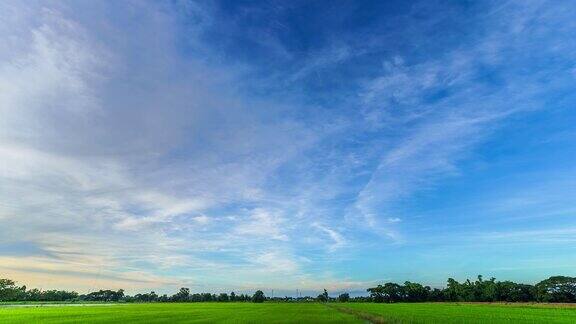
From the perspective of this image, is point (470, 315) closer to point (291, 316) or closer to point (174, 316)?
point (291, 316)

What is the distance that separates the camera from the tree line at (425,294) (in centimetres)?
9412

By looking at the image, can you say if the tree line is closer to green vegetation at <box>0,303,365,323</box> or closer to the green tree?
the green tree

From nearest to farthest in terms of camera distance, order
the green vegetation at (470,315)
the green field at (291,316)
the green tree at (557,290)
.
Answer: the green vegetation at (470,315)
the green field at (291,316)
the green tree at (557,290)

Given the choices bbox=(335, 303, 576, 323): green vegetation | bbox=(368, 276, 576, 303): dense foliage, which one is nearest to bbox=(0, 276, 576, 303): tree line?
bbox=(368, 276, 576, 303): dense foliage

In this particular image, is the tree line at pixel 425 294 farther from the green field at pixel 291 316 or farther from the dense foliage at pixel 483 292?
the green field at pixel 291 316

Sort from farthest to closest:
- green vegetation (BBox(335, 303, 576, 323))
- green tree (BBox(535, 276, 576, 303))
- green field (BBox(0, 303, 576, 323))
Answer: green tree (BBox(535, 276, 576, 303)) → green field (BBox(0, 303, 576, 323)) → green vegetation (BBox(335, 303, 576, 323))

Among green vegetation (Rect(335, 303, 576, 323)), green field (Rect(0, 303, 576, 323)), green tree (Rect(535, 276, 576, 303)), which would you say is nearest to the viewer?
green vegetation (Rect(335, 303, 576, 323))

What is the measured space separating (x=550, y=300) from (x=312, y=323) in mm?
88726

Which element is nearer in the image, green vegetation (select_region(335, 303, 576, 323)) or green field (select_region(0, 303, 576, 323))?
green vegetation (select_region(335, 303, 576, 323))

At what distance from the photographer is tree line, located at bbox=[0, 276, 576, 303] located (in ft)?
309

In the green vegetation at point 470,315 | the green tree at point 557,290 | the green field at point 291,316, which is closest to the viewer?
the green vegetation at point 470,315

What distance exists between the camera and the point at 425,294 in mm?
127062

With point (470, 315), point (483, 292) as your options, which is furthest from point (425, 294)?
point (470, 315)

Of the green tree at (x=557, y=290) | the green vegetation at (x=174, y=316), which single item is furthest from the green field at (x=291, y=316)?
the green tree at (x=557, y=290)
